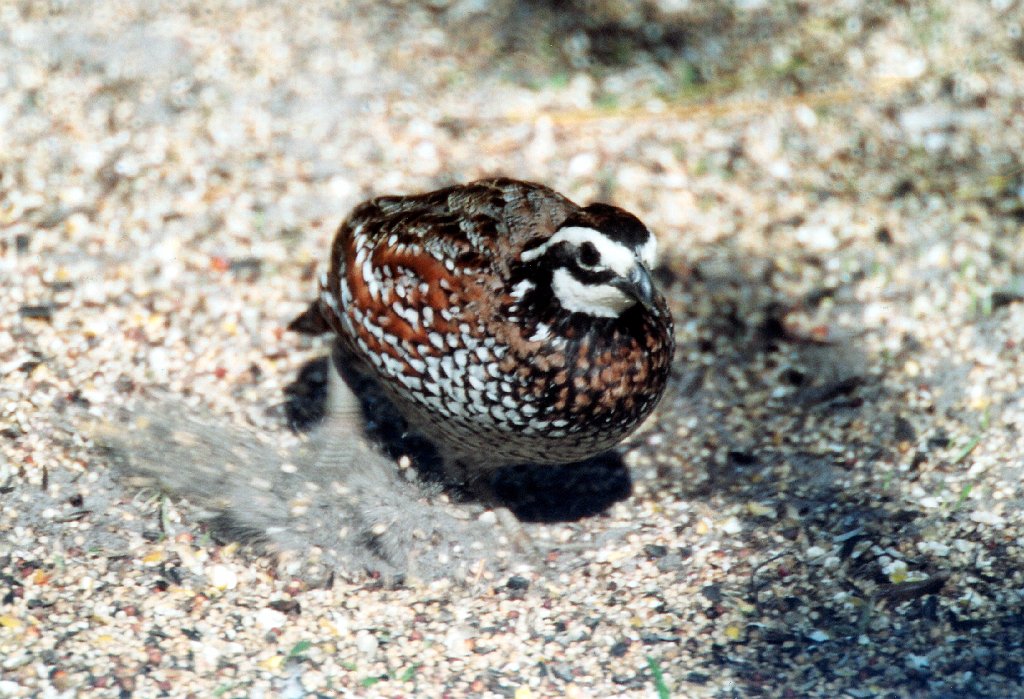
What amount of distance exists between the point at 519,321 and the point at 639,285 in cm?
44

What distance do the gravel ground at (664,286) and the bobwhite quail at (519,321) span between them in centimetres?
66

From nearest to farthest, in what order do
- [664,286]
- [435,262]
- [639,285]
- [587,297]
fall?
[639,285] < [587,297] < [435,262] < [664,286]

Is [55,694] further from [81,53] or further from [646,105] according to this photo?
[646,105]

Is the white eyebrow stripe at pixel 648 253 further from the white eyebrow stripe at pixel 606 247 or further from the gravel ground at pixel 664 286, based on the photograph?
the gravel ground at pixel 664 286

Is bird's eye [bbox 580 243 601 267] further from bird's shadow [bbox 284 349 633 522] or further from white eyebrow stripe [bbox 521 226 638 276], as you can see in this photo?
bird's shadow [bbox 284 349 633 522]

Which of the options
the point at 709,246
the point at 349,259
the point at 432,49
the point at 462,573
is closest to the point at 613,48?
the point at 432,49

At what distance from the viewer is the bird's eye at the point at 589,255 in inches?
147

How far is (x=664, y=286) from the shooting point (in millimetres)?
5469

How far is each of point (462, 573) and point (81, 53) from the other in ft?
11.4

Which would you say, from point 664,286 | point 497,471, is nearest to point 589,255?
point 497,471

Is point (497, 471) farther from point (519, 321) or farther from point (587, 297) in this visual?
point (587, 297)

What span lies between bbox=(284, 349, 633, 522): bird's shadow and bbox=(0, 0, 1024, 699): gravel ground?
72 millimetres

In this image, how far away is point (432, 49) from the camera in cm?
645

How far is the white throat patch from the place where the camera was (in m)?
3.82
